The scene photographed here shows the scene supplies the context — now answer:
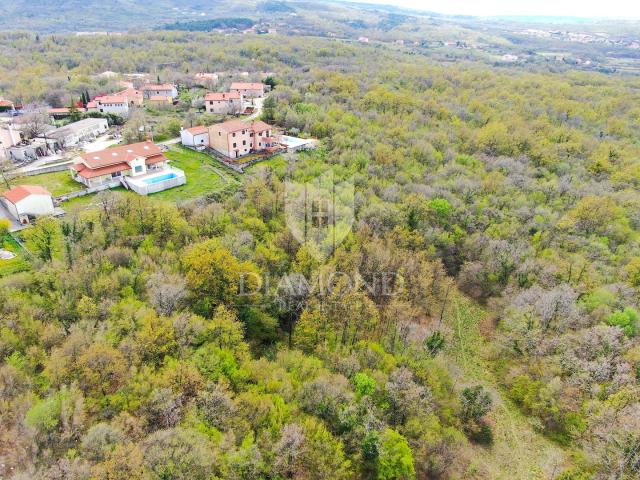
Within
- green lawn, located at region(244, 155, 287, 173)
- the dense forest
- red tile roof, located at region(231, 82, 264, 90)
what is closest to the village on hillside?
green lawn, located at region(244, 155, 287, 173)

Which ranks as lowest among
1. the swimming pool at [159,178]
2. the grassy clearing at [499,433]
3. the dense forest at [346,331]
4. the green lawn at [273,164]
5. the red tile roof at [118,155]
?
the grassy clearing at [499,433]

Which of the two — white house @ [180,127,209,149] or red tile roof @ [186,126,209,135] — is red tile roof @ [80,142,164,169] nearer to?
white house @ [180,127,209,149]

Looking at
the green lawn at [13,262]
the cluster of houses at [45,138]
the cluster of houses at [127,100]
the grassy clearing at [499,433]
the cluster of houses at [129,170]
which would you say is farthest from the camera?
the cluster of houses at [127,100]

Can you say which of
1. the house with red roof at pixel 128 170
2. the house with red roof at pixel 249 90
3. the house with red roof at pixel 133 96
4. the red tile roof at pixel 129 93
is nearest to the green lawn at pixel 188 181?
the house with red roof at pixel 128 170

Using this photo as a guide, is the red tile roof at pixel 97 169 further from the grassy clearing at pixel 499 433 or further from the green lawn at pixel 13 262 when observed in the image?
the grassy clearing at pixel 499 433

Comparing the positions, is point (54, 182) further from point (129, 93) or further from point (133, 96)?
point (129, 93)

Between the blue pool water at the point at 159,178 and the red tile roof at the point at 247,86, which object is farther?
the red tile roof at the point at 247,86

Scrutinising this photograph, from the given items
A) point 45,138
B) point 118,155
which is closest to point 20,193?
point 118,155
